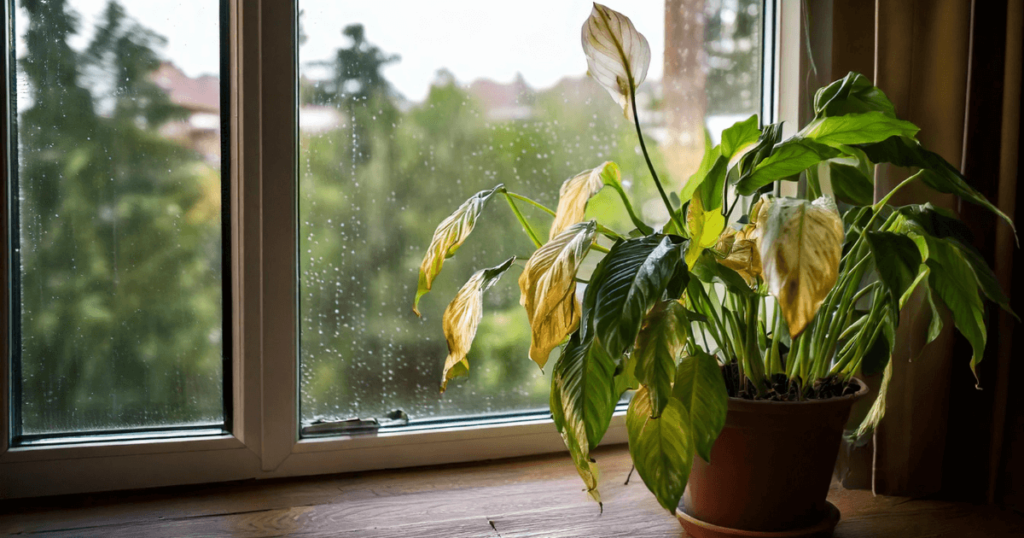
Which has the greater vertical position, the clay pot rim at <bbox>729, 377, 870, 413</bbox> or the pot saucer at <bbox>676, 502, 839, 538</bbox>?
the clay pot rim at <bbox>729, 377, 870, 413</bbox>

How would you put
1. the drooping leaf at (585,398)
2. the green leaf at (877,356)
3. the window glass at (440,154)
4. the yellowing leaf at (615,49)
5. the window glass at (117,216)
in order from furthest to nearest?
the window glass at (440,154), the window glass at (117,216), the green leaf at (877,356), the yellowing leaf at (615,49), the drooping leaf at (585,398)

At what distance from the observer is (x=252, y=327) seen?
1.21m

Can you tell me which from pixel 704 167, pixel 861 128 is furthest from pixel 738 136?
pixel 861 128

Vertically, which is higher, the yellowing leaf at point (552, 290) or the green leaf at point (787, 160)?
the green leaf at point (787, 160)

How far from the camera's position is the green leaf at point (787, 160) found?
81 centimetres

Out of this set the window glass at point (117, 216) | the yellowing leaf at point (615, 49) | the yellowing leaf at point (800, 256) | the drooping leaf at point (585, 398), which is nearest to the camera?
the yellowing leaf at point (800, 256)

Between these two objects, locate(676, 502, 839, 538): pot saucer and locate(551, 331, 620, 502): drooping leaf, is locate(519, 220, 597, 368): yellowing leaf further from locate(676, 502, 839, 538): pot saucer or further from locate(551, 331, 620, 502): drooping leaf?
locate(676, 502, 839, 538): pot saucer

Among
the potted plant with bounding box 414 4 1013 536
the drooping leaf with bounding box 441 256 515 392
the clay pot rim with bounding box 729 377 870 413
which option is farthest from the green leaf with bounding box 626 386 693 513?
the drooping leaf with bounding box 441 256 515 392

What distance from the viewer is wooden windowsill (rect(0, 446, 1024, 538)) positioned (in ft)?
3.42

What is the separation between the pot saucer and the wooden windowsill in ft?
0.14

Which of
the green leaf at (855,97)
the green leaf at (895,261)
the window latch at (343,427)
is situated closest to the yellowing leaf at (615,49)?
the green leaf at (855,97)

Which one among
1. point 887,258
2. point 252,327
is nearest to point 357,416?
point 252,327

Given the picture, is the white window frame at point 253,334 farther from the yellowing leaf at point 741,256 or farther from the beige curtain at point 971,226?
the beige curtain at point 971,226

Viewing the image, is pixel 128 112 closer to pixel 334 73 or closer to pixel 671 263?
pixel 334 73
